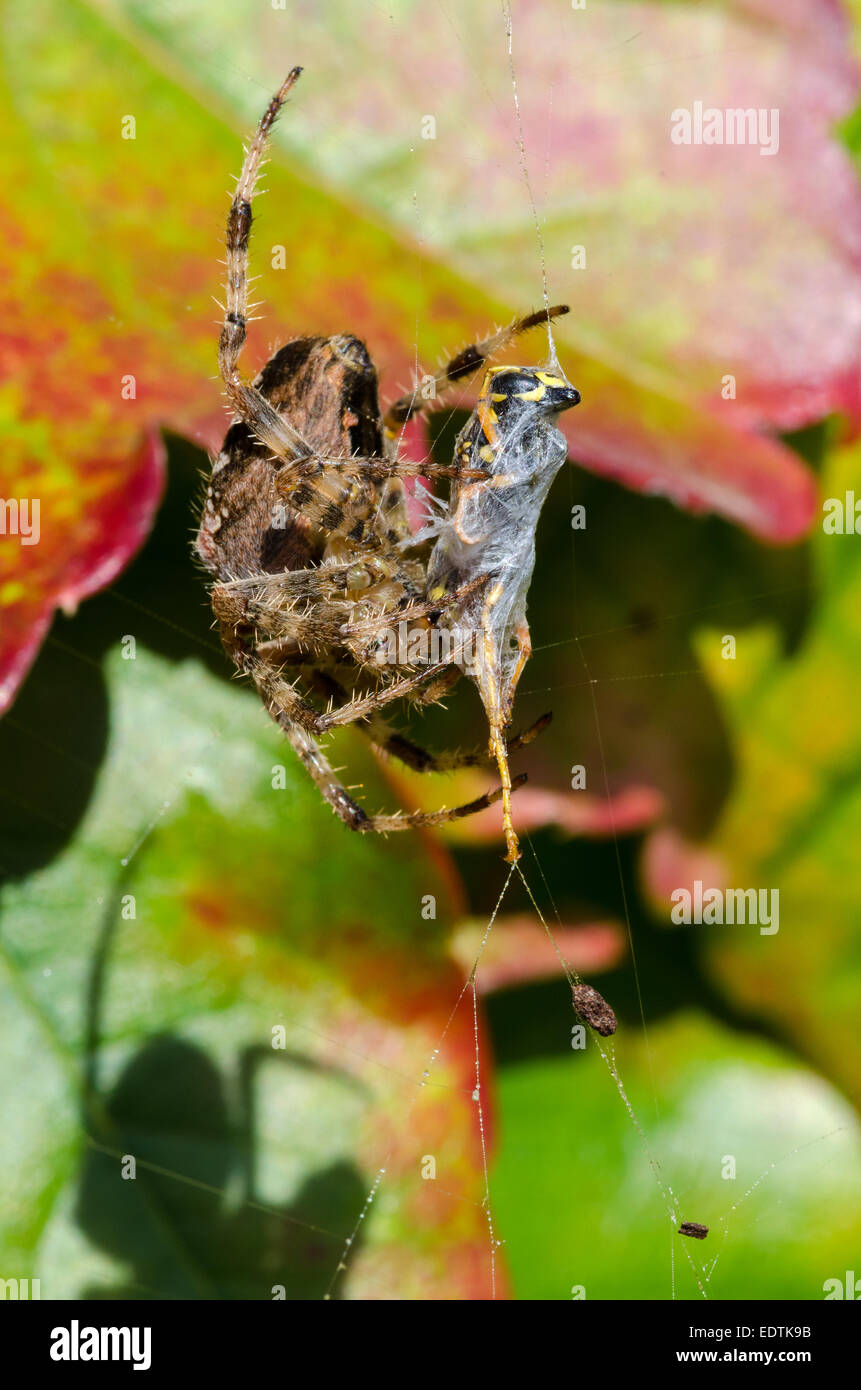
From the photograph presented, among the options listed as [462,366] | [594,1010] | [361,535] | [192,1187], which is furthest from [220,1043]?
[462,366]

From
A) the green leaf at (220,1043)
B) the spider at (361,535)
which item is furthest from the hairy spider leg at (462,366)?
the green leaf at (220,1043)

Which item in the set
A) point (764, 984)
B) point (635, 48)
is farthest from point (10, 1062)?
point (635, 48)

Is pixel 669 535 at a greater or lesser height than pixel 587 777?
greater

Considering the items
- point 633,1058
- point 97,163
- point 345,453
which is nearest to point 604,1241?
point 633,1058

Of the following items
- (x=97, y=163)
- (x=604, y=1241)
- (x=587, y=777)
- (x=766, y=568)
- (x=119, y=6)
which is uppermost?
(x=119, y=6)

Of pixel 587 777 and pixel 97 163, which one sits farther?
pixel 587 777

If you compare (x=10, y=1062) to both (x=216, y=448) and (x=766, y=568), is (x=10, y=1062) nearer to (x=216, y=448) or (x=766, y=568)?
(x=216, y=448)
